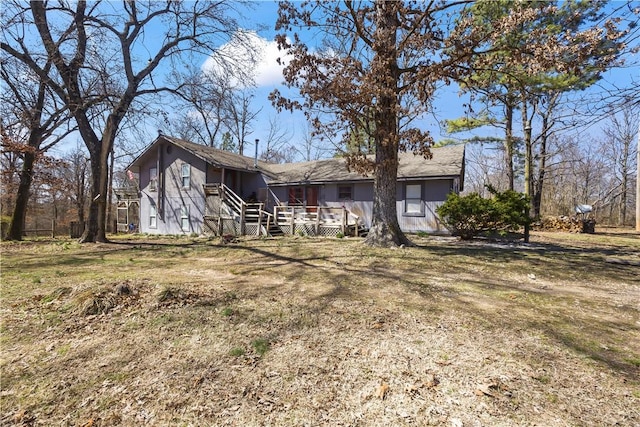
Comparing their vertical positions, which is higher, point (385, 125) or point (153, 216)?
point (385, 125)

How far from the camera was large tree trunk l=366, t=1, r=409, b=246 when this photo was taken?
8633 millimetres

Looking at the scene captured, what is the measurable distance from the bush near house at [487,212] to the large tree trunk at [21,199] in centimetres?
1739

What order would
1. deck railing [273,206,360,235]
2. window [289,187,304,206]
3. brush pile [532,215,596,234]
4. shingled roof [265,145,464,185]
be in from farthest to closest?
window [289,187,304,206]
brush pile [532,215,596,234]
shingled roof [265,145,464,185]
deck railing [273,206,360,235]

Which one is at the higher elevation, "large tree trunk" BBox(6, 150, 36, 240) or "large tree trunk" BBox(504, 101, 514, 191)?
"large tree trunk" BBox(504, 101, 514, 191)

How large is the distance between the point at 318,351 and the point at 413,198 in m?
14.1

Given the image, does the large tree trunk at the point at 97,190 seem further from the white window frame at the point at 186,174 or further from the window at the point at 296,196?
the window at the point at 296,196

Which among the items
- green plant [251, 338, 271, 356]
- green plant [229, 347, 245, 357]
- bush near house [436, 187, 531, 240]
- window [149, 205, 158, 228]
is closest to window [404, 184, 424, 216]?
bush near house [436, 187, 531, 240]

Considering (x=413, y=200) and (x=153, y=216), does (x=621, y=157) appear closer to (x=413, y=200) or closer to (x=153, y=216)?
(x=413, y=200)

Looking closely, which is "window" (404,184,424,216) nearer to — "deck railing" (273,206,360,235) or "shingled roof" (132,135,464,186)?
"shingled roof" (132,135,464,186)

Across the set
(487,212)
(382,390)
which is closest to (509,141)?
(487,212)

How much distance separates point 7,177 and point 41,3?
13.5 m

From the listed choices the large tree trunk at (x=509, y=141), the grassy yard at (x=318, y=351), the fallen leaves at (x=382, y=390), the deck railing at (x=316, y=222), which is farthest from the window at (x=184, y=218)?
the large tree trunk at (x=509, y=141)

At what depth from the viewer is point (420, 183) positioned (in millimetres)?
15898

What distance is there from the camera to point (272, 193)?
65.0 ft
